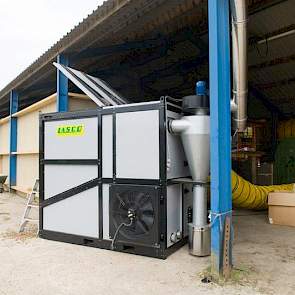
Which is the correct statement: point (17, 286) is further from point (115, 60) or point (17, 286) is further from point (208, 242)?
point (115, 60)

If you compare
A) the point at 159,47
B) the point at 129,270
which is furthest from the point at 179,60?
the point at 129,270

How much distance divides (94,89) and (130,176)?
1.85m

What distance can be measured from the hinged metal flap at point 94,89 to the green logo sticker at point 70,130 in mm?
461

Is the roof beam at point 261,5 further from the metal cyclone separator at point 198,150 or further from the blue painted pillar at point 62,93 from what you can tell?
the blue painted pillar at point 62,93

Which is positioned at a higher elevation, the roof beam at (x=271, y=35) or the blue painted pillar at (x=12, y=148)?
the roof beam at (x=271, y=35)

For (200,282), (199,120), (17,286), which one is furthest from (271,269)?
(17,286)

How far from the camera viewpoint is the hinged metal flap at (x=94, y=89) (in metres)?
4.68

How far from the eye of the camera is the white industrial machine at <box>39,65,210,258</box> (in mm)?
3654

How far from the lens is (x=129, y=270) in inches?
128

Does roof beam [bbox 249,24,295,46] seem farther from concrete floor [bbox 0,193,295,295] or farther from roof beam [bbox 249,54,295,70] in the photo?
concrete floor [bbox 0,193,295,295]

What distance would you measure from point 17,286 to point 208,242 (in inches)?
81.7

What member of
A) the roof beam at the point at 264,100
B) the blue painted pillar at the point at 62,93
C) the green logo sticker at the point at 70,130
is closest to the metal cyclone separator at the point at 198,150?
the green logo sticker at the point at 70,130

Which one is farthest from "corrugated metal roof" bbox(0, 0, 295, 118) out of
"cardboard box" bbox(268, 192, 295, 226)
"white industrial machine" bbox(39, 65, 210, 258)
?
"cardboard box" bbox(268, 192, 295, 226)

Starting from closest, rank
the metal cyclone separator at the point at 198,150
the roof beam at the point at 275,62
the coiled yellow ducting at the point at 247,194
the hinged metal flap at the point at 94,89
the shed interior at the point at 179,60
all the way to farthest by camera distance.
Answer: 1. the metal cyclone separator at the point at 198,150
2. the hinged metal flap at the point at 94,89
3. the shed interior at the point at 179,60
4. the coiled yellow ducting at the point at 247,194
5. the roof beam at the point at 275,62
